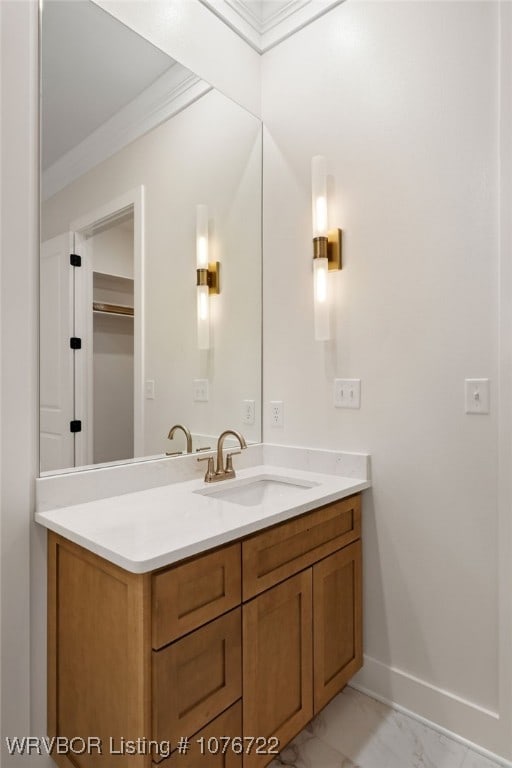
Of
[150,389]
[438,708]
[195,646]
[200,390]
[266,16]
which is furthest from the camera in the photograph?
[266,16]

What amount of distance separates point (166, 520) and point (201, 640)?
313mm

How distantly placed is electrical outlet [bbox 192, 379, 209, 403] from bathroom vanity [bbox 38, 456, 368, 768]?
52 centimetres

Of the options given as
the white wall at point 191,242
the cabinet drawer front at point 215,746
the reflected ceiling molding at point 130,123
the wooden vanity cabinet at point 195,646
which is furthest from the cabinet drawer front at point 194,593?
the reflected ceiling molding at point 130,123

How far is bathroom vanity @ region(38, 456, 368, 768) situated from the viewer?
972mm

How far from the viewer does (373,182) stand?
66.1 inches

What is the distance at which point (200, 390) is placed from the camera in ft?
6.09

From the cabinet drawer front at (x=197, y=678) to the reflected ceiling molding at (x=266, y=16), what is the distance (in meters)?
2.32

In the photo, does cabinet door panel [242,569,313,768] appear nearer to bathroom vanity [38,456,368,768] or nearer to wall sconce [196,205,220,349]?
bathroom vanity [38,456,368,768]

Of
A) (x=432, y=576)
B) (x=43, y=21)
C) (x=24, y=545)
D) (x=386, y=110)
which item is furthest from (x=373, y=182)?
(x=24, y=545)

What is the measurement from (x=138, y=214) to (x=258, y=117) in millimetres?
928

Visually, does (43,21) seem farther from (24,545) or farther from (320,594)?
(320,594)

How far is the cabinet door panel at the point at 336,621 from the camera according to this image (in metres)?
1.43

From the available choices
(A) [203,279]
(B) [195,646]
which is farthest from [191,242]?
(B) [195,646]

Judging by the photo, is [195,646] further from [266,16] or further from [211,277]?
[266,16]
